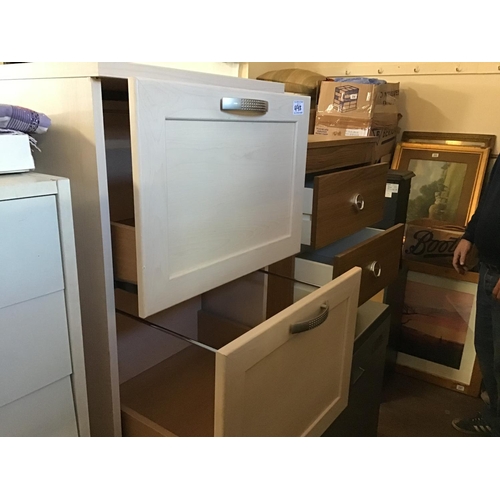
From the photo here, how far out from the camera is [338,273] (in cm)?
108

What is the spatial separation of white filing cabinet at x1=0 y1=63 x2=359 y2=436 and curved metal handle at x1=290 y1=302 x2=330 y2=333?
0.04ft

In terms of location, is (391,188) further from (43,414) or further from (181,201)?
(43,414)

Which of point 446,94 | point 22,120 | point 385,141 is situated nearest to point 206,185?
point 22,120

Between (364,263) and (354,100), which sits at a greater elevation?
(354,100)

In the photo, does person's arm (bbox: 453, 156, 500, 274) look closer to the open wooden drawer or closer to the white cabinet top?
the open wooden drawer

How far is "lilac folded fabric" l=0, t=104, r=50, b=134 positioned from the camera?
2.00 ft

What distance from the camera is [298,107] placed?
964 mm

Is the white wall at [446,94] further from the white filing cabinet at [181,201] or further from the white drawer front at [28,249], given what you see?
the white drawer front at [28,249]

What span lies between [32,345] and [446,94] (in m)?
1.90

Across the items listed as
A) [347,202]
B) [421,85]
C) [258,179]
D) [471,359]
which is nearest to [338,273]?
[347,202]

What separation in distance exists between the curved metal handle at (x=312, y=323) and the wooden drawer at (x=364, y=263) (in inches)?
9.4

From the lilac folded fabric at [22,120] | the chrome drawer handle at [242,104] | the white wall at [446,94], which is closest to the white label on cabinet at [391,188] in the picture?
the white wall at [446,94]
